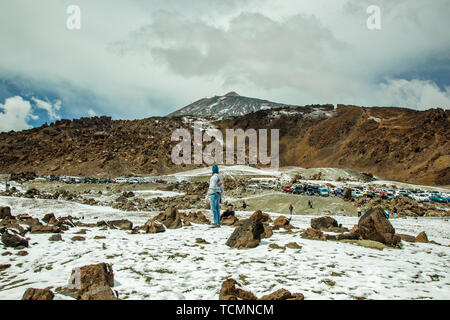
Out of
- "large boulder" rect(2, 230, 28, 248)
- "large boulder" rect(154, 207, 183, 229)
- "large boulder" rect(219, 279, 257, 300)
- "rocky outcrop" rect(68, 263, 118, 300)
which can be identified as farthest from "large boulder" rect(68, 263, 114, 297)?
"large boulder" rect(154, 207, 183, 229)

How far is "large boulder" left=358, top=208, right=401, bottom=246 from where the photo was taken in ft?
28.3

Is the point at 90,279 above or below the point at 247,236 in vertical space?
above

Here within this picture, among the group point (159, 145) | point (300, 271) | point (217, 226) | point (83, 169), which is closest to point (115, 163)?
point (83, 169)

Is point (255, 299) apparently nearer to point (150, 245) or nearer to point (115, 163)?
point (150, 245)

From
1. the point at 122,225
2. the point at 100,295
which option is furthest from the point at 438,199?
the point at 100,295

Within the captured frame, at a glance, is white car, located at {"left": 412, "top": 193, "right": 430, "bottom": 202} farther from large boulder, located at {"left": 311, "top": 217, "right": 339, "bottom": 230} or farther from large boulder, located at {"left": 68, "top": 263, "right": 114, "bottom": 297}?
large boulder, located at {"left": 68, "top": 263, "right": 114, "bottom": 297}

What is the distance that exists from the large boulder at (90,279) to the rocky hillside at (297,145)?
72409 mm

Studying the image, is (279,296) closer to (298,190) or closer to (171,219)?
(171,219)

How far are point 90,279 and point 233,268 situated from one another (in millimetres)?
2977

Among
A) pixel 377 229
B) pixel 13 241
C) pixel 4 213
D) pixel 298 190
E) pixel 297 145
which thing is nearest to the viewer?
pixel 13 241

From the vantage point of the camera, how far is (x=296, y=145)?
361ft

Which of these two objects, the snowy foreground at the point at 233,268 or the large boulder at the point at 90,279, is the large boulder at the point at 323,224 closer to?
the snowy foreground at the point at 233,268

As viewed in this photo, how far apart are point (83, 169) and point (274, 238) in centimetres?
7471

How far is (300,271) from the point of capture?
6.02m
